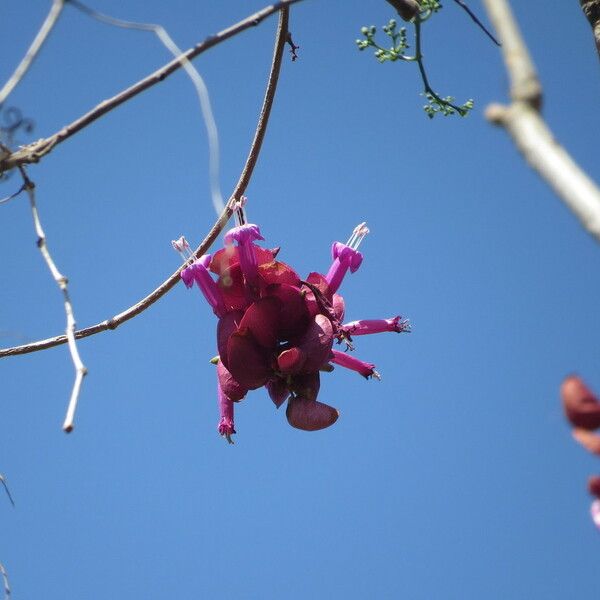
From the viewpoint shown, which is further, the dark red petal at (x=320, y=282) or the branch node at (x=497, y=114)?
the dark red petal at (x=320, y=282)

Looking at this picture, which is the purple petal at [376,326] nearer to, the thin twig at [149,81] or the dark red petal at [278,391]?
the dark red petal at [278,391]

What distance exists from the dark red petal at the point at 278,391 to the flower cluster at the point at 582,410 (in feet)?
4.87

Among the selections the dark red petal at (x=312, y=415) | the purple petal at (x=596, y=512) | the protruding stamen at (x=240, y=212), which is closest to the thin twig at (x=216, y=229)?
the protruding stamen at (x=240, y=212)

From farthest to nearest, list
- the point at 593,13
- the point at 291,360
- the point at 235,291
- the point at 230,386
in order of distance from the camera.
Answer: the point at 593,13
the point at 235,291
the point at 230,386
the point at 291,360

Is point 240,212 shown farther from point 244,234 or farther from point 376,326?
point 376,326

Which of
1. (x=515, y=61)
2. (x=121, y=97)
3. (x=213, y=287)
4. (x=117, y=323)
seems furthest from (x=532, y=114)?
(x=213, y=287)

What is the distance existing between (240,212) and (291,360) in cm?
47

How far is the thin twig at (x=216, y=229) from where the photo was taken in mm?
1993

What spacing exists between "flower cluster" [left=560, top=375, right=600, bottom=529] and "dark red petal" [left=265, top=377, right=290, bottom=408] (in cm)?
149

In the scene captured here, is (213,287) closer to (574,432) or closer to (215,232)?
(215,232)

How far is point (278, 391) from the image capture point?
2.20 m

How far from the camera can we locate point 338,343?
7.54ft

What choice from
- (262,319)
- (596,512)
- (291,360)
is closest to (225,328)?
(262,319)

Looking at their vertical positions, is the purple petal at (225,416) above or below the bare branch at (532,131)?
above
